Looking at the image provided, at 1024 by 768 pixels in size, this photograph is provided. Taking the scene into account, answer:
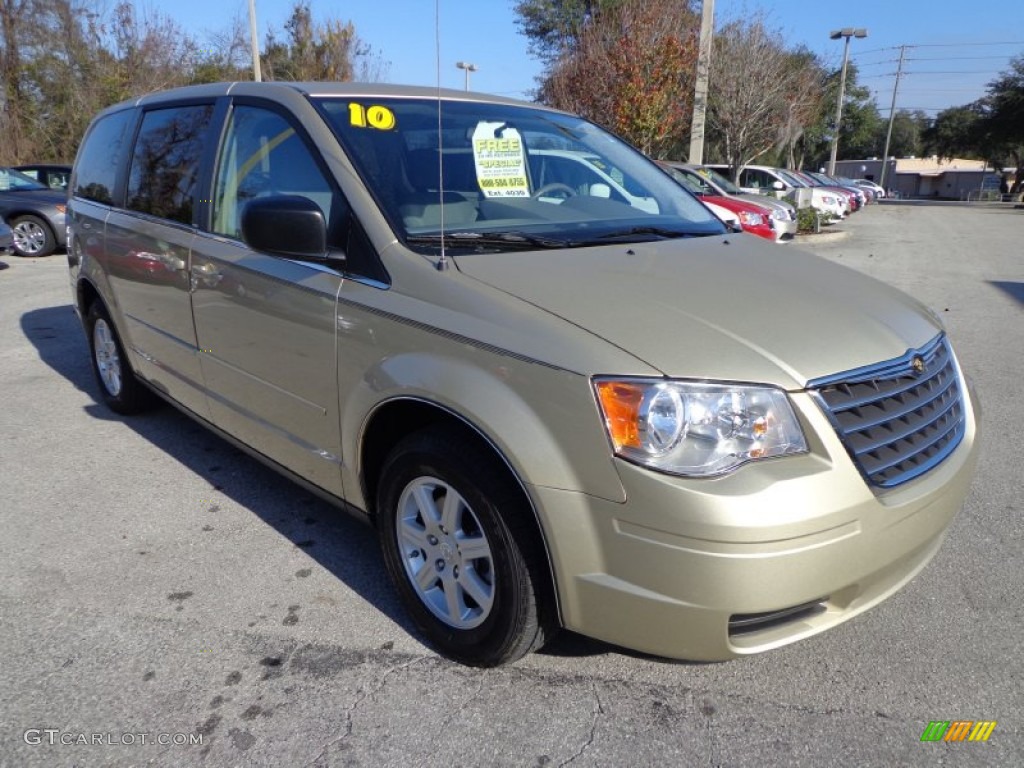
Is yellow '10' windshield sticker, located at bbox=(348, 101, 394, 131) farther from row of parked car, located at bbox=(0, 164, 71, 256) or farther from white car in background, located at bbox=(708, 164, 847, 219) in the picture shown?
white car in background, located at bbox=(708, 164, 847, 219)

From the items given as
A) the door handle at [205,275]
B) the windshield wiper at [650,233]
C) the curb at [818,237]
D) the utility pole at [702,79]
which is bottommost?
the curb at [818,237]

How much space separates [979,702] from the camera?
2379mm

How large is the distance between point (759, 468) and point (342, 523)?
221cm

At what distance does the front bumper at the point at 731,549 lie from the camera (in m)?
1.92

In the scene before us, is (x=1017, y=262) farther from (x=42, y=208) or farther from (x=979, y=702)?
(x=42, y=208)

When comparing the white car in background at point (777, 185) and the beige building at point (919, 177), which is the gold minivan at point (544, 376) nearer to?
the white car in background at point (777, 185)

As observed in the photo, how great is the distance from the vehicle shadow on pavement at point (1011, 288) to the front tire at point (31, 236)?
49.0 feet

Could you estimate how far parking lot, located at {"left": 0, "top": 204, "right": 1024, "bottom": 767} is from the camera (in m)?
2.22

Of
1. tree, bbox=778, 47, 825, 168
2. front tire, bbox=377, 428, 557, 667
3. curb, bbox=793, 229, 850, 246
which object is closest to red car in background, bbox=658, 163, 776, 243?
curb, bbox=793, 229, 850, 246

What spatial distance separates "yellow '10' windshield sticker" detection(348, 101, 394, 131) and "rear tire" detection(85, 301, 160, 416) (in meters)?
2.54

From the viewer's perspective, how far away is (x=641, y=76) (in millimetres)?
18141

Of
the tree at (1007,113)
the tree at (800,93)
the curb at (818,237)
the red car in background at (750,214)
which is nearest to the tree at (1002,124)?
the tree at (1007,113)

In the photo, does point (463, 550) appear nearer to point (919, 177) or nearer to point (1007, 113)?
point (1007, 113)

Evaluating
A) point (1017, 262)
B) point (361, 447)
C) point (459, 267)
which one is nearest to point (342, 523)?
point (361, 447)
